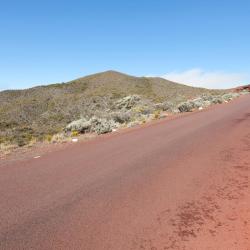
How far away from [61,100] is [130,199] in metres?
58.4

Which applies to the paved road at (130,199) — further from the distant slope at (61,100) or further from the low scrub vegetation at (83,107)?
the distant slope at (61,100)

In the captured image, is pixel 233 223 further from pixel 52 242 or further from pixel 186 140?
pixel 186 140

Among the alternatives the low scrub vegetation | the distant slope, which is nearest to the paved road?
the low scrub vegetation

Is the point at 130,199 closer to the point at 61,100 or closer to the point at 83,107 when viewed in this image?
the point at 83,107

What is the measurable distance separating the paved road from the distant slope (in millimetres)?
17528

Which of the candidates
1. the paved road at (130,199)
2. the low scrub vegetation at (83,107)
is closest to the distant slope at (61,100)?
the low scrub vegetation at (83,107)

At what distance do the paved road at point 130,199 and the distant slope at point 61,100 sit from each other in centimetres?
1753

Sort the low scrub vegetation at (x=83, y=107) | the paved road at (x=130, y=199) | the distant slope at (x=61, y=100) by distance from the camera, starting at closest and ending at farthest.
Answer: the paved road at (x=130, y=199) < the low scrub vegetation at (x=83, y=107) < the distant slope at (x=61, y=100)

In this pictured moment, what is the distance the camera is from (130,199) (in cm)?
563

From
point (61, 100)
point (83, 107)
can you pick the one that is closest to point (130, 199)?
point (83, 107)

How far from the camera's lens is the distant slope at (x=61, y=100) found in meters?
37.5

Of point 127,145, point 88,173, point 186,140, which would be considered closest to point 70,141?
point 127,145

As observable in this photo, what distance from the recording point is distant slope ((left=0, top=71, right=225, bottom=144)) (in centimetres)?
3751

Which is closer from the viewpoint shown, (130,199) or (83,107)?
(130,199)
